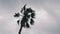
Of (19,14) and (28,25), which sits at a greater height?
(19,14)

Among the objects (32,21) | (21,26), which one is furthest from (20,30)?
(32,21)

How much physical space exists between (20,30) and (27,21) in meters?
2.68

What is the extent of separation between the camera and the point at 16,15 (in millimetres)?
35344

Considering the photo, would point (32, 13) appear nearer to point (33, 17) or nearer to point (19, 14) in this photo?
point (33, 17)

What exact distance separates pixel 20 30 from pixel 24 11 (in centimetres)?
465

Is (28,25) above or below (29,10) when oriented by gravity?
below

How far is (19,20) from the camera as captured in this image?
34750 millimetres

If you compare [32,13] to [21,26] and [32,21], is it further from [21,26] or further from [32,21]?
[21,26]

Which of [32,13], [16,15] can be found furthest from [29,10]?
[16,15]

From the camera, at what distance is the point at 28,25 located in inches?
1336

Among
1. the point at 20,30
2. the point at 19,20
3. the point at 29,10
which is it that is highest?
the point at 29,10

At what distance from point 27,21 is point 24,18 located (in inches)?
38.8

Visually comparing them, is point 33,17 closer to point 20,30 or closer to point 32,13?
point 32,13

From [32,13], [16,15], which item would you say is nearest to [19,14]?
[16,15]
